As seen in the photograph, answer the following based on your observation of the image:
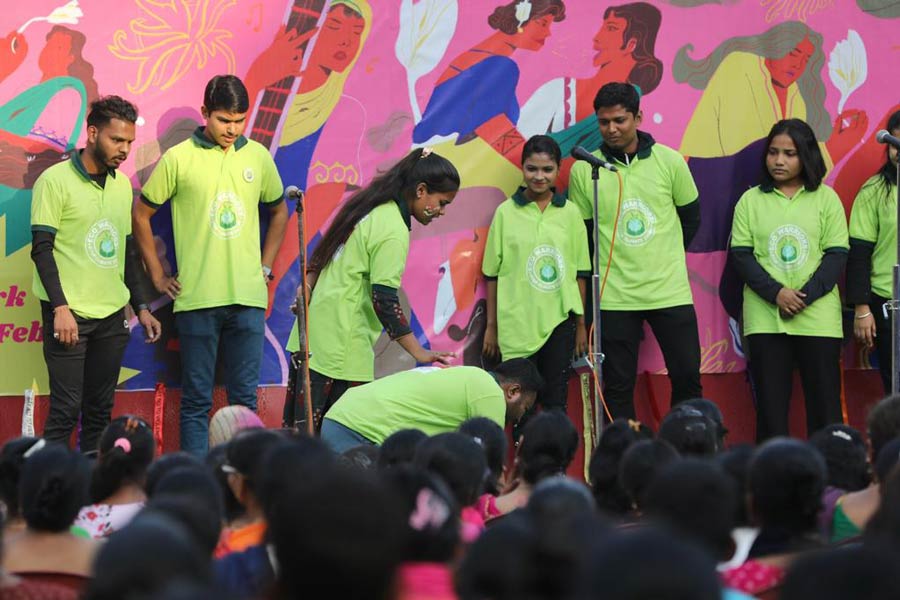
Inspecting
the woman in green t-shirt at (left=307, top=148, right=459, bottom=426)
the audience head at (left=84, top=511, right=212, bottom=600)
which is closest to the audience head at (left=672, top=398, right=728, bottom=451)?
the woman in green t-shirt at (left=307, top=148, right=459, bottom=426)

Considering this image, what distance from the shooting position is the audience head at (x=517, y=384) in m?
5.79

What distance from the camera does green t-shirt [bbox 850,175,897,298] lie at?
726cm

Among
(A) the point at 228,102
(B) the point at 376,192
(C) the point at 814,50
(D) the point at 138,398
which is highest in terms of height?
(C) the point at 814,50

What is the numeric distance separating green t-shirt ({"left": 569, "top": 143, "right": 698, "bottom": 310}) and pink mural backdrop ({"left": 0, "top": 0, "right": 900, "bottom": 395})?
1.16 feet

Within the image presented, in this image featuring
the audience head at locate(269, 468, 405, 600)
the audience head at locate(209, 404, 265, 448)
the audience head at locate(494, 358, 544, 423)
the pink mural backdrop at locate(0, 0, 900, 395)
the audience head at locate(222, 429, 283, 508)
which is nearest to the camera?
the audience head at locate(269, 468, 405, 600)

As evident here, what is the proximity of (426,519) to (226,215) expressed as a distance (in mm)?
4281

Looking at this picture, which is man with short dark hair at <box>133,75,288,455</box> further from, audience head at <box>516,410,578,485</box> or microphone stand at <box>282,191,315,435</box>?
audience head at <box>516,410,578,485</box>

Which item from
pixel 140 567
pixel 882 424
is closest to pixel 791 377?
pixel 882 424

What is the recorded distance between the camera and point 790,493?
315 cm

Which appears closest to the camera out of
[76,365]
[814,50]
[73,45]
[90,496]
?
[90,496]

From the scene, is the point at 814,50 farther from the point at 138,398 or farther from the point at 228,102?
the point at 138,398

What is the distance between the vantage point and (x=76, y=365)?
6.18 meters

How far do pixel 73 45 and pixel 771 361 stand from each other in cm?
402

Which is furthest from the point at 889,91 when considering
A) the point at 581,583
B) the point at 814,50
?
the point at 581,583
